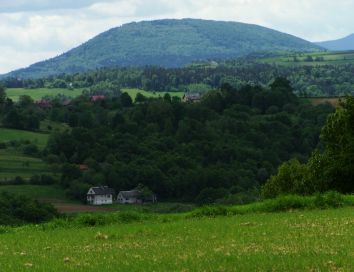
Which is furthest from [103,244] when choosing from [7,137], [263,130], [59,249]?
[7,137]

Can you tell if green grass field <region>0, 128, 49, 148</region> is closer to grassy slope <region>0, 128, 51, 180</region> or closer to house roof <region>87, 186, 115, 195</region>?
grassy slope <region>0, 128, 51, 180</region>

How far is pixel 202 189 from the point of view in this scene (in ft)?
347

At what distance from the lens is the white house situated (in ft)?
334

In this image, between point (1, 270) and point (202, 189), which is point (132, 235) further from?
point (202, 189)

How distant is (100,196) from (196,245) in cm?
9072

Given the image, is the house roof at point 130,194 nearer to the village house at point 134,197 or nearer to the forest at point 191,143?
the village house at point 134,197

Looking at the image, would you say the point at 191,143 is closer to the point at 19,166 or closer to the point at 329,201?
the point at 19,166

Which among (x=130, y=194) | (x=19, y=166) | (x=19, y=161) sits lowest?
(x=130, y=194)

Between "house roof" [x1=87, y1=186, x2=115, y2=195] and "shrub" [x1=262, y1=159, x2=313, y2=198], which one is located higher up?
"shrub" [x1=262, y1=159, x2=313, y2=198]

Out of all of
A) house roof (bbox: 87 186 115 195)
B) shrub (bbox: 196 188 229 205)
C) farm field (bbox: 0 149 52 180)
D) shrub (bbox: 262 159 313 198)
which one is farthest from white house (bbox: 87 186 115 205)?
shrub (bbox: 262 159 313 198)

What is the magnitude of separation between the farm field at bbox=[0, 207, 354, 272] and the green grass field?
4558 inches

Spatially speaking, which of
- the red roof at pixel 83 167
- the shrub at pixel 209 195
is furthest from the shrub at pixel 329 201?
the red roof at pixel 83 167

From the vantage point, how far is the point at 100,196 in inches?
4119

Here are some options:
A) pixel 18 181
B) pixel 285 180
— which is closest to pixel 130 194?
pixel 18 181
